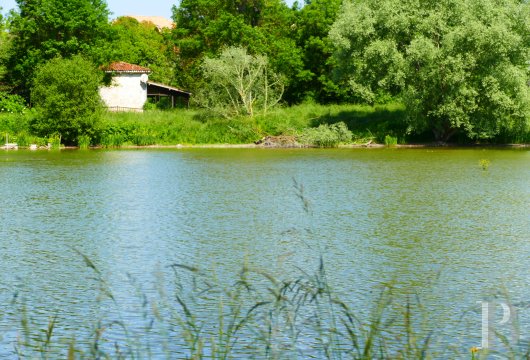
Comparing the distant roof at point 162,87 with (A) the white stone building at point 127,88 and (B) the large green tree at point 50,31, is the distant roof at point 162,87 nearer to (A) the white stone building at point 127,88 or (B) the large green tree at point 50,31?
(A) the white stone building at point 127,88

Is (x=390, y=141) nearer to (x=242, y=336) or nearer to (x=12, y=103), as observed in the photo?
(x=12, y=103)

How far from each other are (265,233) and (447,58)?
34211mm

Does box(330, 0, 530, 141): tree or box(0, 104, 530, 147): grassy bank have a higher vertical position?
box(330, 0, 530, 141): tree

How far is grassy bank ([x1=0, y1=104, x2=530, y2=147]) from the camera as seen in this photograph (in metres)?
53.7

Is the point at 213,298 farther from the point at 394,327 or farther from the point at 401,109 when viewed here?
the point at 401,109

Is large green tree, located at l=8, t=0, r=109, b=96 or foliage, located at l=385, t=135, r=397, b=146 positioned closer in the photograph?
foliage, located at l=385, t=135, r=397, b=146

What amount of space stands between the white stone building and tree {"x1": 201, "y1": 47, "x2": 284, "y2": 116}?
38.3ft

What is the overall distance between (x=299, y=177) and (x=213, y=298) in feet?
65.5

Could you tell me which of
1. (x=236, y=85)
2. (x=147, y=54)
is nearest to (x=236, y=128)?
(x=236, y=85)

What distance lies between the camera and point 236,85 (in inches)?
2302

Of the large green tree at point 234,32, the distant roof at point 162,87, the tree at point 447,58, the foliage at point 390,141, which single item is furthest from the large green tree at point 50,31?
the foliage at point 390,141

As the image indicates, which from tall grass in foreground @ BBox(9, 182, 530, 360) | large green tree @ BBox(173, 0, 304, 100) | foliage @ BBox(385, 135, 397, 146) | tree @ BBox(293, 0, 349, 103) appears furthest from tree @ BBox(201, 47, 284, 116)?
tall grass in foreground @ BBox(9, 182, 530, 360)

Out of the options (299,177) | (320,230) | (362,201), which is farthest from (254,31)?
(320,230)

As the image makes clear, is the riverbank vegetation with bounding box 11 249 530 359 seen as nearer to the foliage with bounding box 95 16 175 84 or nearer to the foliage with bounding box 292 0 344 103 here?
the foliage with bounding box 292 0 344 103
